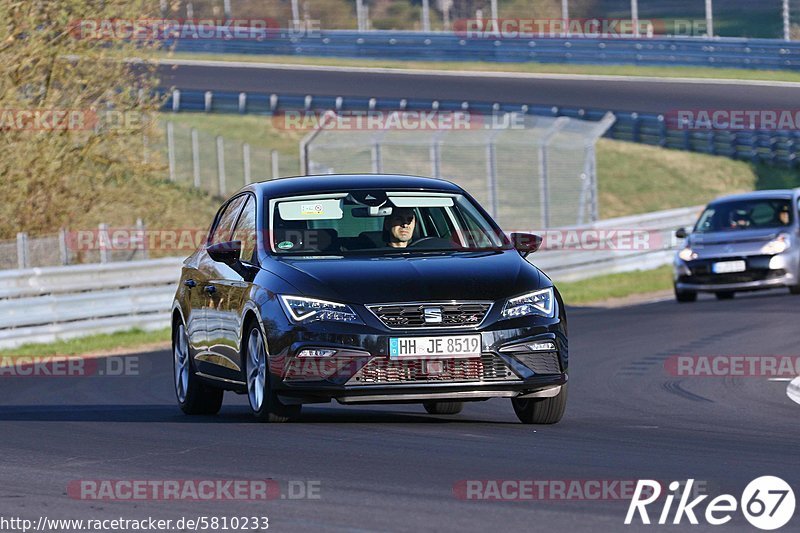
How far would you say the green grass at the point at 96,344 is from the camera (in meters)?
20.3

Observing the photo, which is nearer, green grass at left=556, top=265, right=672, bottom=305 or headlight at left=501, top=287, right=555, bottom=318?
headlight at left=501, top=287, right=555, bottom=318

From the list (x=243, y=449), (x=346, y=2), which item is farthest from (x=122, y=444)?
(x=346, y=2)

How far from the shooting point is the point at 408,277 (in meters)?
9.88

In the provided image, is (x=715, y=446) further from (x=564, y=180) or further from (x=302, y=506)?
(x=564, y=180)

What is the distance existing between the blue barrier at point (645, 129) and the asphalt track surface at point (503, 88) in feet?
1.94

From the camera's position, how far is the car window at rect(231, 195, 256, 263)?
10977 mm

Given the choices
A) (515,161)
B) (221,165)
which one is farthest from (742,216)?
(221,165)

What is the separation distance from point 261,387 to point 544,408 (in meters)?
1.76

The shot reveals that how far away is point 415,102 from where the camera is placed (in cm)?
4041

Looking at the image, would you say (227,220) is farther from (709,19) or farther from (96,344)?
(709,19)

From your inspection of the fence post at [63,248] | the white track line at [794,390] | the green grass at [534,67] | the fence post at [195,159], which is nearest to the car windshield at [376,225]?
the white track line at [794,390]

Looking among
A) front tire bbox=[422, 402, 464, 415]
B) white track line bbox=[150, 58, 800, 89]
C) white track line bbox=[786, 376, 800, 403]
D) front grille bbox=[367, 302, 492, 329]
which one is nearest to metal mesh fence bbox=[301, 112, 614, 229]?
white track line bbox=[150, 58, 800, 89]

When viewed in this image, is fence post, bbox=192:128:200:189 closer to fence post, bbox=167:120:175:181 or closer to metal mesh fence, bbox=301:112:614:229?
fence post, bbox=167:120:175:181

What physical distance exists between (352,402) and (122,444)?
136 cm
